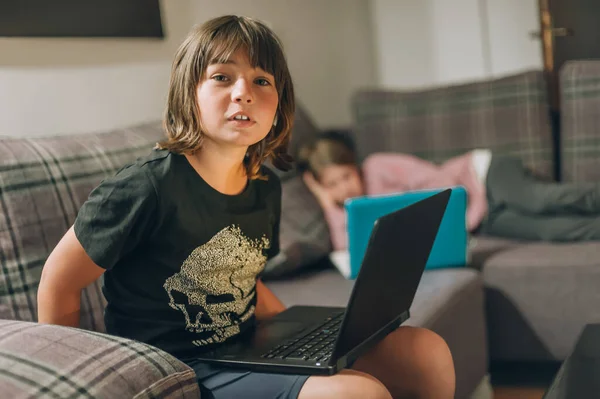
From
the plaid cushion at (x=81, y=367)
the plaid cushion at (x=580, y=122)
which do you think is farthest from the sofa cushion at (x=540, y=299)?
the plaid cushion at (x=81, y=367)

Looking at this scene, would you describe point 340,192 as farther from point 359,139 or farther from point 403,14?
point 403,14

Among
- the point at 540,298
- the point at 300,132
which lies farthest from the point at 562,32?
the point at 540,298

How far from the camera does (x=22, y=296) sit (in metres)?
1.45

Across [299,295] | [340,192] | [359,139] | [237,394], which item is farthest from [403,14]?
[237,394]

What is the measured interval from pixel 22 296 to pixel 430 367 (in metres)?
0.75

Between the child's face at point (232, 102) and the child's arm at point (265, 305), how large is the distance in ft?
1.17

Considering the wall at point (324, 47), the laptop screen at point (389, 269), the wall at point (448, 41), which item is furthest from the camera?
the wall at point (448, 41)

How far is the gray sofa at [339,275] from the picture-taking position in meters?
1.03

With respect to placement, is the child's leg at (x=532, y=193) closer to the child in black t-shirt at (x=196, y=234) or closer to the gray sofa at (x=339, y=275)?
the gray sofa at (x=339, y=275)

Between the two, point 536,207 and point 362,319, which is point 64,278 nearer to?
point 362,319

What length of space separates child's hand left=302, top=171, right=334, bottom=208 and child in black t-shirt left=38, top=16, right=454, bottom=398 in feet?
3.42

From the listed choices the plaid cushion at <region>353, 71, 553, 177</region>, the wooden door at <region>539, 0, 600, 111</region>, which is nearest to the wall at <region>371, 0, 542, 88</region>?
the wooden door at <region>539, 0, 600, 111</region>

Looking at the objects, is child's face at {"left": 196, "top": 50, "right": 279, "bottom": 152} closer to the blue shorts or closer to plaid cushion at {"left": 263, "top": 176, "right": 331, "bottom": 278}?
the blue shorts

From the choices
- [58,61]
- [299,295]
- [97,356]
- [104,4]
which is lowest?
[299,295]
